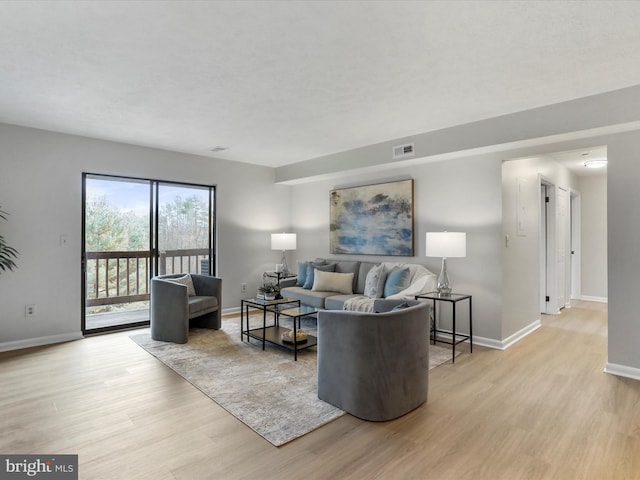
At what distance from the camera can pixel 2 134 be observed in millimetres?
3893

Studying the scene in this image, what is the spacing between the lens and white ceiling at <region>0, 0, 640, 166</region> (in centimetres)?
195

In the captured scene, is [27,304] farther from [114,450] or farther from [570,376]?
[570,376]

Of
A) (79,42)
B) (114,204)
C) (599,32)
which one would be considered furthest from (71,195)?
(599,32)

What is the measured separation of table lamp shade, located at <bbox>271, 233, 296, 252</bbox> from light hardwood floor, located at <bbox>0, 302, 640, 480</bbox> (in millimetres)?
2869

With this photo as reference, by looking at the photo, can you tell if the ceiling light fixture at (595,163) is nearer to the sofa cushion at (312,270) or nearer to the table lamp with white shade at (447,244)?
the table lamp with white shade at (447,244)

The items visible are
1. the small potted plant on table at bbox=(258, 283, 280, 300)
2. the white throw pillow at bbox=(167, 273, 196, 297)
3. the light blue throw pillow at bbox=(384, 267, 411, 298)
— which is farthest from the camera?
the white throw pillow at bbox=(167, 273, 196, 297)

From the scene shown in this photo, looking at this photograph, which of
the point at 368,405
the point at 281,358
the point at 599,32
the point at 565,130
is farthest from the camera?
the point at 281,358

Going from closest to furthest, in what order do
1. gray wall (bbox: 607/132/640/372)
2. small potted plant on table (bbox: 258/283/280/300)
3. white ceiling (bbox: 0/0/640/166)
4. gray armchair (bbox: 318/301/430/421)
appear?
1. white ceiling (bbox: 0/0/640/166)
2. gray armchair (bbox: 318/301/430/421)
3. gray wall (bbox: 607/132/640/372)
4. small potted plant on table (bbox: 258/283/280/300)

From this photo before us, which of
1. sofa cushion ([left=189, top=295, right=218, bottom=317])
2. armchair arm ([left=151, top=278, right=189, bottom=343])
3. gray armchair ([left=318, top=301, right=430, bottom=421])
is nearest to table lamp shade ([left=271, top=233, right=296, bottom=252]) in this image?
sofa cushion ([left=189, top=295, right=218, bottom=317])

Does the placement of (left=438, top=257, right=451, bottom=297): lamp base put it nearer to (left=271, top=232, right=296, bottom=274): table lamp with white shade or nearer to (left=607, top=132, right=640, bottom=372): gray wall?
(left=607, top=132, right=640, bottom=372): gray wall

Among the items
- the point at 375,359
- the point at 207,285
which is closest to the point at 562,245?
the point at 375,359

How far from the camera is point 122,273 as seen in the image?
192 inches

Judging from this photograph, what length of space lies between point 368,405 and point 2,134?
4.63 meters

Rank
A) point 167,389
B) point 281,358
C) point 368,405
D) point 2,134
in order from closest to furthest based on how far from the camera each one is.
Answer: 1. point 368,405
2. point 167,389
3. point 281,358
4. point 2,134
